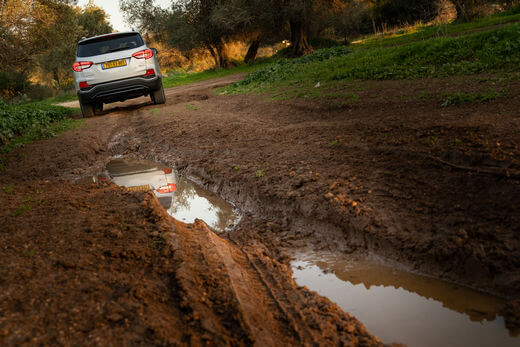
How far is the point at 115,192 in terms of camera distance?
4.75 m

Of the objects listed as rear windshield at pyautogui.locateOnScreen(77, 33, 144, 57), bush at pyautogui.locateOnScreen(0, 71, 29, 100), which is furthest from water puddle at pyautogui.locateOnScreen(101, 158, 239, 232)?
bush at pyautogui.locateOnScreen(0, 71, 29, 100)

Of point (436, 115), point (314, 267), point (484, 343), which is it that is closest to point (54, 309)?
point (314, 267)

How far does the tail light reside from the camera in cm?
585

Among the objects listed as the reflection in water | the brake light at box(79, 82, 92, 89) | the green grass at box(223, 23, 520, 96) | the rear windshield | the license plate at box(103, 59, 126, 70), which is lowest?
the reflection in water

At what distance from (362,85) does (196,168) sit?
4.76m

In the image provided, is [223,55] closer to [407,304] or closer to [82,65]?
[82,65]

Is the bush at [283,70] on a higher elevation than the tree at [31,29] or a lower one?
lower

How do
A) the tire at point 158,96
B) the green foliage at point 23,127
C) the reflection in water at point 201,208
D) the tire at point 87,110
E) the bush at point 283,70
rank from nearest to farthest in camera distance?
1. the reflection in water at point 201,208
2. the green foliage at point 23,127
3. the tire at point 87,110
4. the tire at point 158,96
5. the bush at point 283,70

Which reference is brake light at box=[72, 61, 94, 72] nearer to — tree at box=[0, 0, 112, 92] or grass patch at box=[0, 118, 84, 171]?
grass patch at box=[0, 118, 84, 171]

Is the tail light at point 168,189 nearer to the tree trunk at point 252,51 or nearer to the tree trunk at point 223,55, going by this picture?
the tree trunk at point 252,51

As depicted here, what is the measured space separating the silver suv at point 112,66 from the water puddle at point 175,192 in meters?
4.06

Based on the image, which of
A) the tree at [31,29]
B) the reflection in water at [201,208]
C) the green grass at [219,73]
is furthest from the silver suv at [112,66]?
the green grass at [219,73]

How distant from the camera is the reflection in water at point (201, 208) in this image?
188 inches

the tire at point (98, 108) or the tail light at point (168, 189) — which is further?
the tire at point (98, 108)
